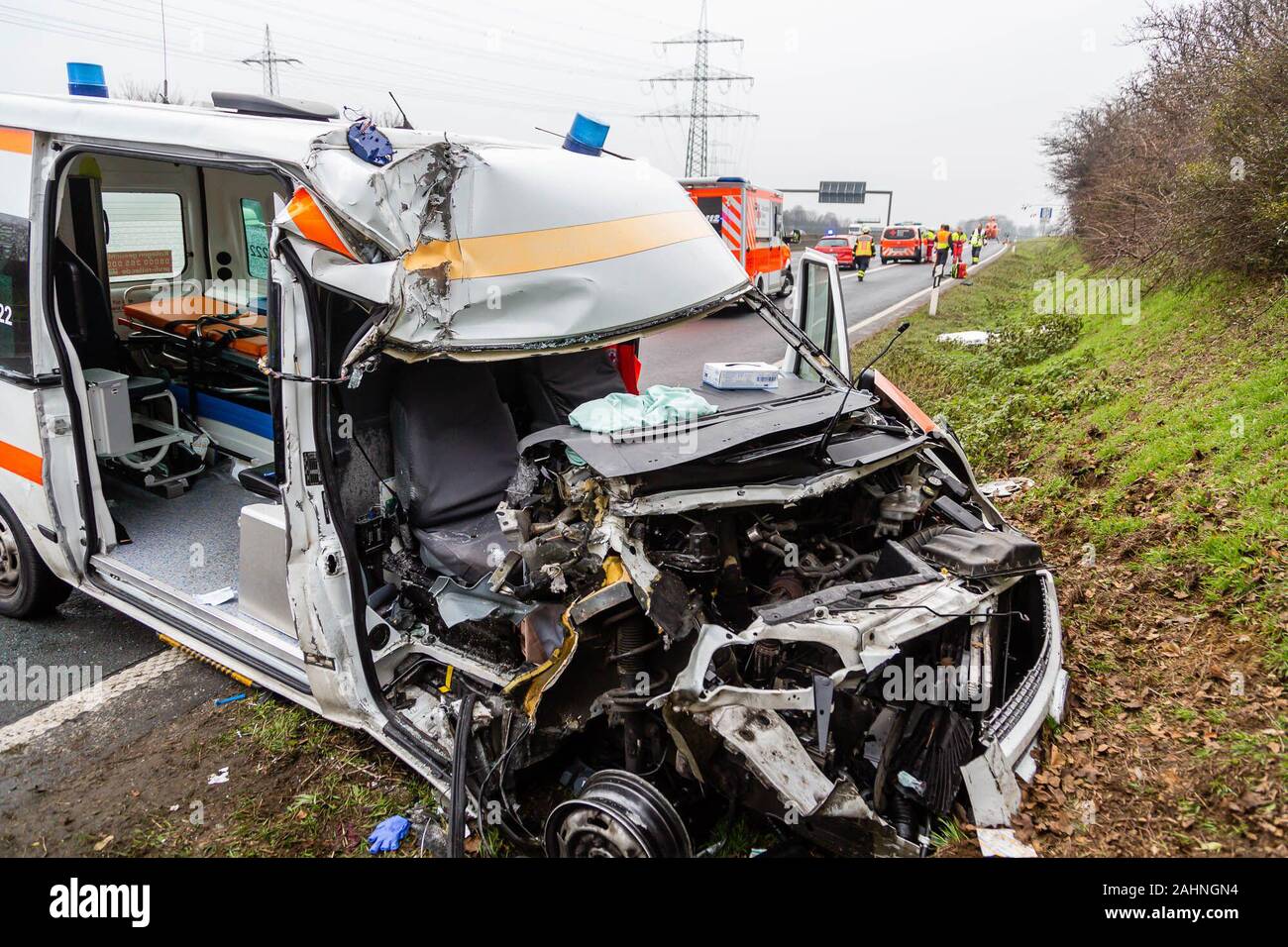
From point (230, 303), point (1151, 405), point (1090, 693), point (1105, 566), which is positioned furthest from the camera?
point (1151, 405)

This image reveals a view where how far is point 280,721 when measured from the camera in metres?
3.65

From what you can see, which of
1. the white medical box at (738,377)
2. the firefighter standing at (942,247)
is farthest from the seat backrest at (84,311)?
the firefighter standing at (942,247)

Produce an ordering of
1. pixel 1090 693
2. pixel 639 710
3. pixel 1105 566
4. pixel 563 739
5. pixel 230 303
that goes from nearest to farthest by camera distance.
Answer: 1. pixel 639 710
2. pixel 563 739
3. pixel 1090 693
4. pixel 1105 566
5. pixel 230 303

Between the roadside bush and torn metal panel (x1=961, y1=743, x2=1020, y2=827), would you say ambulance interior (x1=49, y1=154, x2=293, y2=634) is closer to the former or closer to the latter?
torn metal panel (x1=961, y1=743, x2=1020, y2=827)

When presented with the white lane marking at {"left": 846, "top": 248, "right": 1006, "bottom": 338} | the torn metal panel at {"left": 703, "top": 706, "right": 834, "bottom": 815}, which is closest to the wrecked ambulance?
the torn metal panel at {"left": 703, "top": 706, "right": 834, "bottom": 815}

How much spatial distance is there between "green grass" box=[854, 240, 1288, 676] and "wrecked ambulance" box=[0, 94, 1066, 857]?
1.21 m

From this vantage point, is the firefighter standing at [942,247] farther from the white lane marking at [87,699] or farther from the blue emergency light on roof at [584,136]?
the white lane marking at [87,699]

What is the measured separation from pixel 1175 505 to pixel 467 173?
425cm

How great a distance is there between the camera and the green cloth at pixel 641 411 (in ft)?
10.7

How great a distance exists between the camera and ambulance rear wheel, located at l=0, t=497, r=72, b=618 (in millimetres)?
4188

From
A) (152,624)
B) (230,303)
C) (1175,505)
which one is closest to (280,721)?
(152,624)

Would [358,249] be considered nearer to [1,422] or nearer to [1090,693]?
[1,422]

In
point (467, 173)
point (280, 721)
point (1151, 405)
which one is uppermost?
point (467, 173)

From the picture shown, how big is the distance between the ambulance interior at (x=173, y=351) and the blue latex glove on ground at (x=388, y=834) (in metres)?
1.19
